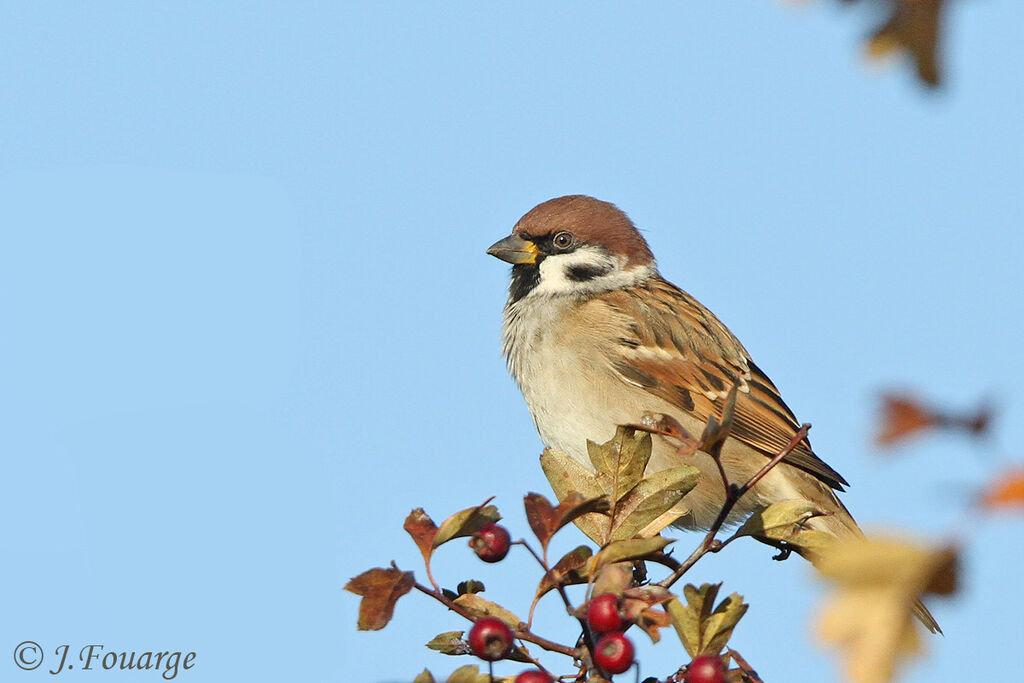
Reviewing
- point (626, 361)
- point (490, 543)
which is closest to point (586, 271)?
point (626, 361)

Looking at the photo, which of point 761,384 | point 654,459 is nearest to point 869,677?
point 654,459

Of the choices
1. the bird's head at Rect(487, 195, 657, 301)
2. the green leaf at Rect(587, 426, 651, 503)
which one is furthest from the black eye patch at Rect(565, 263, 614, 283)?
the green leaf at Rect(587, 426, 651, 503)

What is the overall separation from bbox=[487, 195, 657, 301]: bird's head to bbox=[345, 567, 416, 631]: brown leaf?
3382 mm

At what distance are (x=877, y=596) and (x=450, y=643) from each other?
182 centimetres

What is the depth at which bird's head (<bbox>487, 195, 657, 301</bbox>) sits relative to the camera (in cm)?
580

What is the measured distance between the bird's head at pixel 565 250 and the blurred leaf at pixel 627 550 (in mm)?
3314

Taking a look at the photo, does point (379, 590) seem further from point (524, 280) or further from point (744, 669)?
point (524, 280)

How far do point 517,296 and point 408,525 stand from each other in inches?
132

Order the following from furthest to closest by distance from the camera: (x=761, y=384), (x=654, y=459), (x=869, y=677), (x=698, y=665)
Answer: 1. (x=761, y=384)
2. (x=654, y=459)
3. (x=698, y=665)
4. (x=869, y=677)

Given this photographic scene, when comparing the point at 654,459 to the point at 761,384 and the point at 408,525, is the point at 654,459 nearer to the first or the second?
the point at 761,384

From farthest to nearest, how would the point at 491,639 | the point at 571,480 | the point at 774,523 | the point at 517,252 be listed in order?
the point at 517,252 → the point at 571,480 → the point at 774,523 → the point at 491,639

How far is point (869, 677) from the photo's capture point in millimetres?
948

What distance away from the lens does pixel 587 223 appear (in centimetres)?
591

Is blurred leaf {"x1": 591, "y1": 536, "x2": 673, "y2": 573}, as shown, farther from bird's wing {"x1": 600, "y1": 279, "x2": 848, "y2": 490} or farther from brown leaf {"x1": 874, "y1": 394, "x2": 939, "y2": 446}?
bird's wing {"x1": 600, "y1": 279, "x2": 848, "y2": 490}
